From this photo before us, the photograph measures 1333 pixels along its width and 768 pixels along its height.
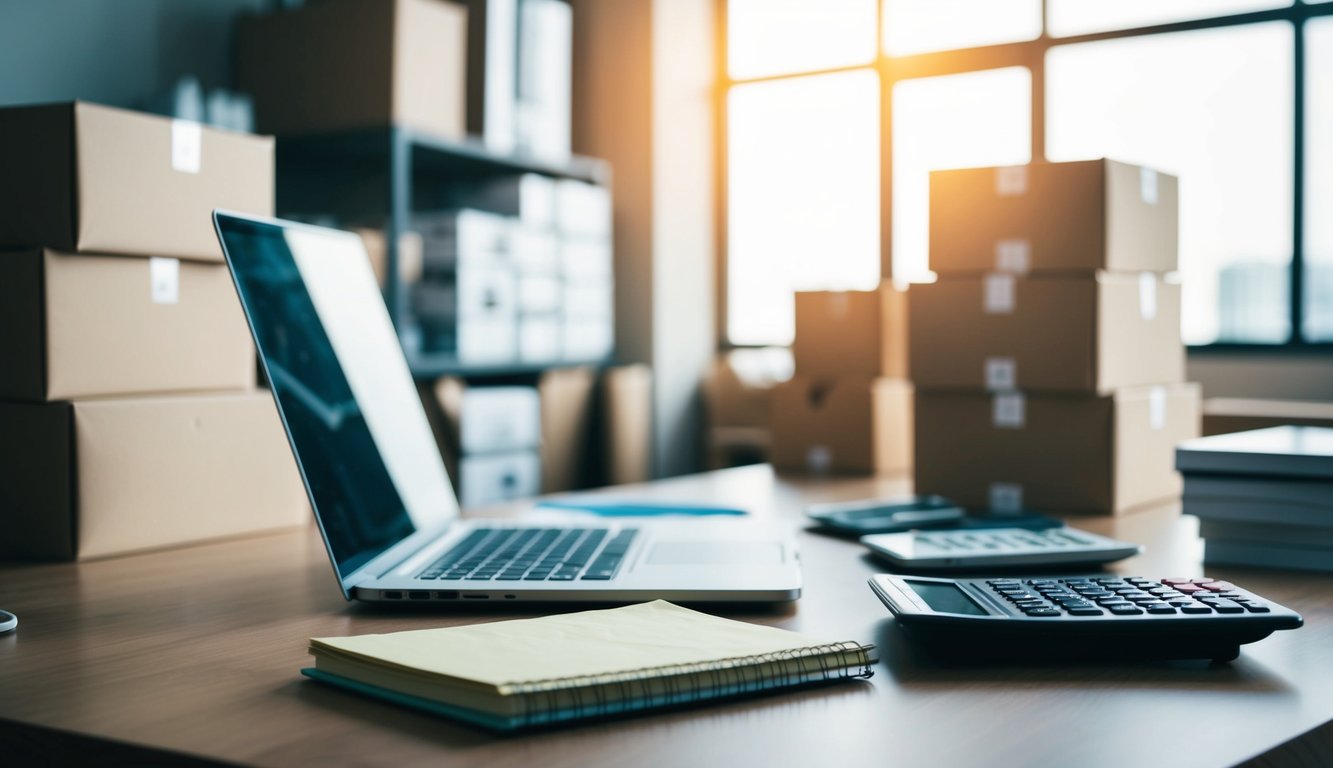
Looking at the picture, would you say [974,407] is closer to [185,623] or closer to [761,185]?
[185,623]

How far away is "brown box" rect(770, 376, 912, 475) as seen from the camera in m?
1.91

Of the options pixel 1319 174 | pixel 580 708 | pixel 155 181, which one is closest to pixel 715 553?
pixel 580 708

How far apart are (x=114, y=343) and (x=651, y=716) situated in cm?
70

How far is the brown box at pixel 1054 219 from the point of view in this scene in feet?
4.53

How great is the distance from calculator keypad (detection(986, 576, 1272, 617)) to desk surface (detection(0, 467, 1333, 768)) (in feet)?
0.11

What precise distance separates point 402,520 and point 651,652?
40 cm

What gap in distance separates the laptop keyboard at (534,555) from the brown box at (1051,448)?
0.60 metres

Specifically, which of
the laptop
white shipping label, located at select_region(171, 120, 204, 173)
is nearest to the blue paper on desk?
the laptop

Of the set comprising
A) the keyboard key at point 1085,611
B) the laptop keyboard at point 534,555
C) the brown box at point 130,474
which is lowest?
the laptop keyboard at point 534,555

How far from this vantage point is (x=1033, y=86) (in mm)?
3426

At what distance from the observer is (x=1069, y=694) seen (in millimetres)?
603

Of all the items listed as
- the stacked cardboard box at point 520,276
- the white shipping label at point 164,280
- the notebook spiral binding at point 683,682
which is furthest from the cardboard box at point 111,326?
the stacked cardboard box at point 520,276

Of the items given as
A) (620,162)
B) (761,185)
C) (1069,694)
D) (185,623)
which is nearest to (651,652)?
(1069,694)

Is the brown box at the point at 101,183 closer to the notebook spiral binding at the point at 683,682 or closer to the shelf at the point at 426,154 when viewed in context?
the notebook spiral binding at the point at 683,682
